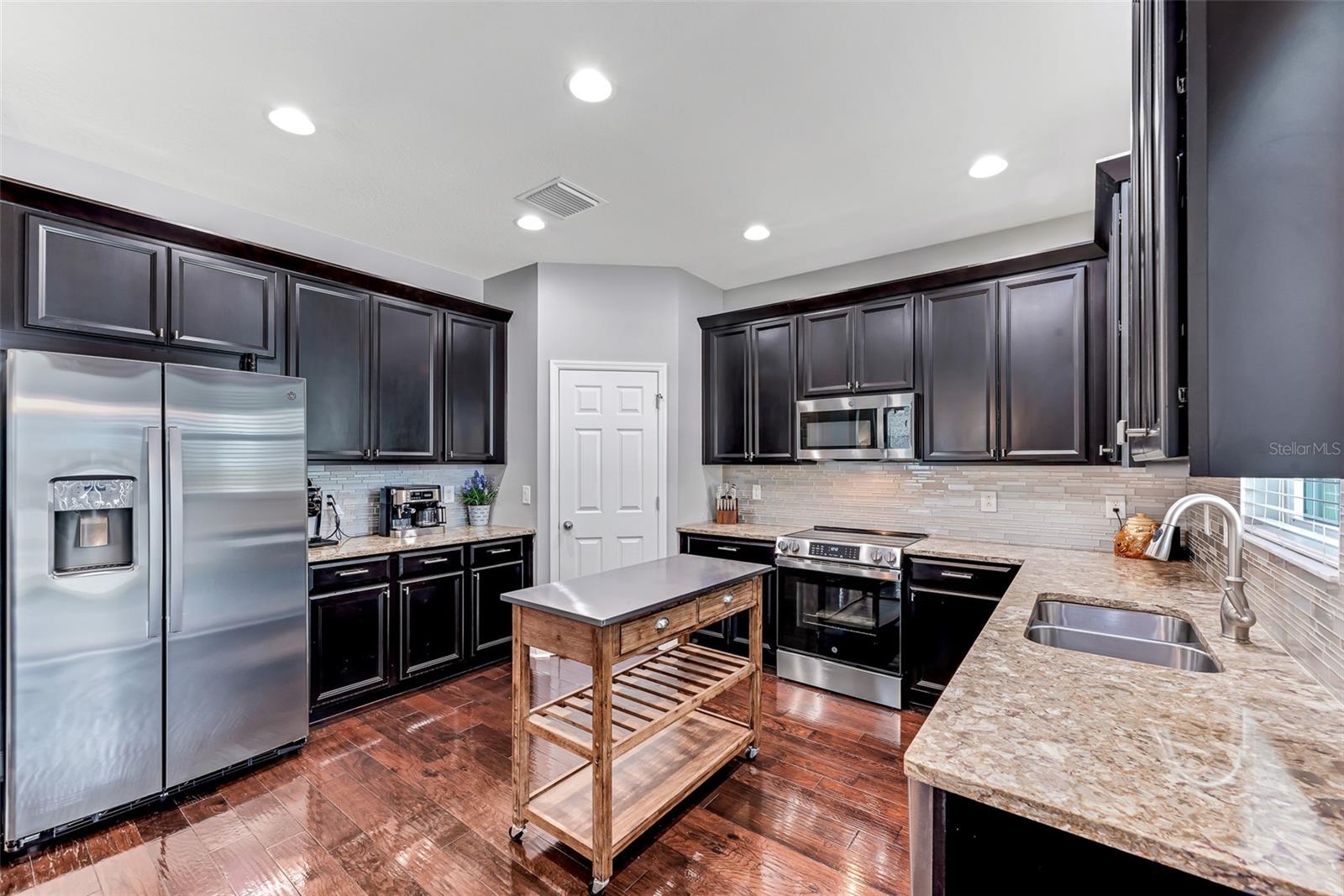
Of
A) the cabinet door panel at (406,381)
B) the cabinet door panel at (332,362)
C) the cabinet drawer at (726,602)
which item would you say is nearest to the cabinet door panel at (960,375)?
the cabinet drawer at (726,602)

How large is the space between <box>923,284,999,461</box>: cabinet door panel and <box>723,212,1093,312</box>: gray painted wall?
0.39 m

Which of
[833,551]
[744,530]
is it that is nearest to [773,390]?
[744,530]

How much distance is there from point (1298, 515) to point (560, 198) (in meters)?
3.18

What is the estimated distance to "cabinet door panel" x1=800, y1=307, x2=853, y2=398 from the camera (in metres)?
3.84

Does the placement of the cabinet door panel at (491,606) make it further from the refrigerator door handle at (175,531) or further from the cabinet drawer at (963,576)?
the cabinet drawer at (963,576)

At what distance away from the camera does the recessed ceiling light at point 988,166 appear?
8.83 feet

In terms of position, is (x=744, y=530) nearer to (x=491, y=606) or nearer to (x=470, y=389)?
(x=491, y=606)

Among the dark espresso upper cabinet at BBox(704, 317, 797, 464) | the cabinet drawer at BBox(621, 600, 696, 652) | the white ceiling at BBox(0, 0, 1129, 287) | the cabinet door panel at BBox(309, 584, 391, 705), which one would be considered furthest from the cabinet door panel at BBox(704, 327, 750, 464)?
the cabinet door panel at BBox(309, 584, 391, 705)

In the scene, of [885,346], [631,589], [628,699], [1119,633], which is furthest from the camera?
[885,346]

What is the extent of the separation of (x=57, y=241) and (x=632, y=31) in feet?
8.41

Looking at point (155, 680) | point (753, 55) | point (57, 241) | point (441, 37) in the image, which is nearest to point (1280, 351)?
point (753, 55)

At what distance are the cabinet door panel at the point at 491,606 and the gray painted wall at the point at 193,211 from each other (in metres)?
2.16

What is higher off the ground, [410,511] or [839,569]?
[410,511]

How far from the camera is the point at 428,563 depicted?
351 centimetres
